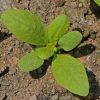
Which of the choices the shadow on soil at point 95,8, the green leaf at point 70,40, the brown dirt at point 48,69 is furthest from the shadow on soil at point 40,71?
the shadow on soil at point 95,8

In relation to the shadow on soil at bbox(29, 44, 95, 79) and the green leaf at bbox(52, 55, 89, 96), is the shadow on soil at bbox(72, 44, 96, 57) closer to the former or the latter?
the shadow on soil at bbox(29, 44, 95, 79)

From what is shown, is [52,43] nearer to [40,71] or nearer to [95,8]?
[40,71]

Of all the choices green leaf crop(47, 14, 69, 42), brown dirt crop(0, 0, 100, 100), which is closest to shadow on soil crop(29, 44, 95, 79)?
brown dirt crop(0, 0, 100, 100)

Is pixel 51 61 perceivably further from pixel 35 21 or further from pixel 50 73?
pixel 35 21

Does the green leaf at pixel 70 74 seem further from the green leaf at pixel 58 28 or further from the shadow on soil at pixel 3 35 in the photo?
the shadow on soil at pixel 3 35

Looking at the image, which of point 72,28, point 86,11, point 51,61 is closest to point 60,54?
point 51,61

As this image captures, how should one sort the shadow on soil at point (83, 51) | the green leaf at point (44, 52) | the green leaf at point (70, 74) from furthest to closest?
the shadow on soil at point (83, 51), the green leaf at point (44, 52), the green leaf at point (70, 74)
